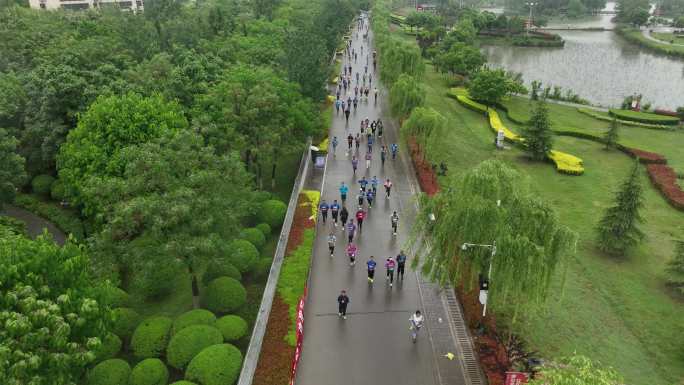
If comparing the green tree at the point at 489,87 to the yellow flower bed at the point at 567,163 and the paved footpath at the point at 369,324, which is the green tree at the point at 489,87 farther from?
the paved footpath at the point at 369,324

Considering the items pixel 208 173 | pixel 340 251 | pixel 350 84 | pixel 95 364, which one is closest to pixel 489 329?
pixel 340 251

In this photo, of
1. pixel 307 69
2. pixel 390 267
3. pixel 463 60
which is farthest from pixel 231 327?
pixel 463 60

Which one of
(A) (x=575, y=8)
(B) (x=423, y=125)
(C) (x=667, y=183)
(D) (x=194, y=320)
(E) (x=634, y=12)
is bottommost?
(D) (x=194, y=320)

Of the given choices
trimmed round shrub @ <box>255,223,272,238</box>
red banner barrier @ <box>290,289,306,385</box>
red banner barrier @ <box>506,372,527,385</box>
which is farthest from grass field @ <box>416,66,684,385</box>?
trimmed round shrub @ <box>255,223,272,238</box>

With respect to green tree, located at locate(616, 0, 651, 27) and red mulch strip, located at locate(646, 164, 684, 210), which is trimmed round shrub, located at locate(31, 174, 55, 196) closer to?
red mulch strip, located at locate(646, 164, 684, 210)

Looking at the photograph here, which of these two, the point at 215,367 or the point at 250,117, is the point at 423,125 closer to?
the point at 250,117
